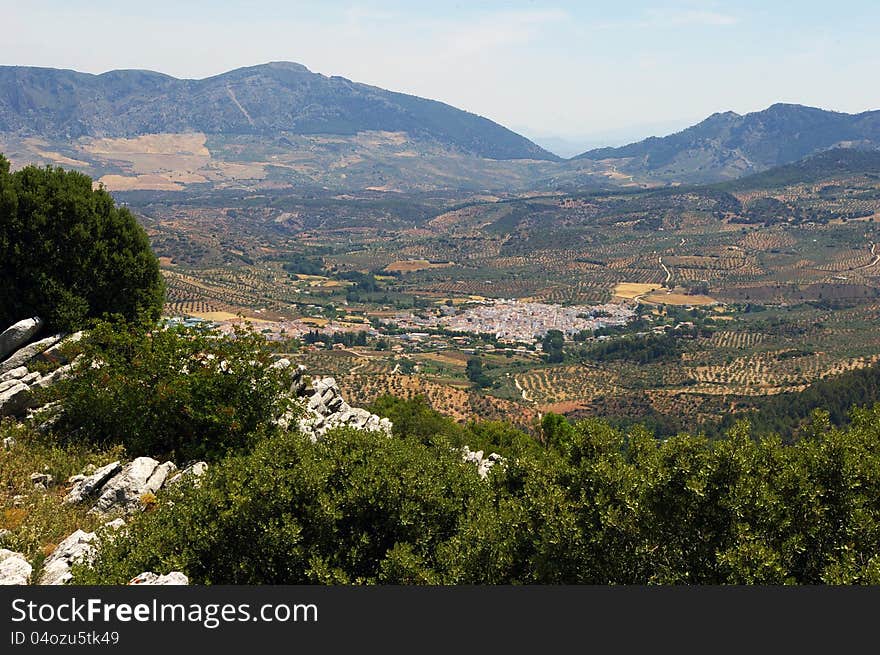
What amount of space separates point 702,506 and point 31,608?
913cm

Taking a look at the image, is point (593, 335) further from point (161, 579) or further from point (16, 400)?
point (161, 579)

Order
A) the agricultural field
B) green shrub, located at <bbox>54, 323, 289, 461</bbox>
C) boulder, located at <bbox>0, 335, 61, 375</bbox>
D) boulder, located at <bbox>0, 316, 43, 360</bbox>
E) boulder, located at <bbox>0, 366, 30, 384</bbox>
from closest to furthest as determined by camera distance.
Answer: green shrub, located at <bbox>54, 323, 289, 461</bbox> < boulder, located at <bbox>0, 366, 30, 384</bbox> < boulder, located at <bbox>0, 335, 61, 375</bbox> < boulder, located at <bbox>0, 316, 43, 360</bbox> < the agricultural field

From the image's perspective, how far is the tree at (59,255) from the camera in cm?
2091

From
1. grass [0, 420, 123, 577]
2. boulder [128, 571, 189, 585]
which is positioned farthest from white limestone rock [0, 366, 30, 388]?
boulder [128, 571, 189, 585]

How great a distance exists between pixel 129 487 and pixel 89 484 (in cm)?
95

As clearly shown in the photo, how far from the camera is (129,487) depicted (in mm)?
14258

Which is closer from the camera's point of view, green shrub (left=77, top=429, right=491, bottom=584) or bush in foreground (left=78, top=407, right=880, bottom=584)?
bush in foreground (left=78, top=407, right=880, bottom=584)

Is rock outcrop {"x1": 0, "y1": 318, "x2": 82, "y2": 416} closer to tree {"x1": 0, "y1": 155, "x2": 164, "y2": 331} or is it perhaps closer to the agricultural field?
tree {"x1": 0, "y1": 155, "x2": 164, "y2": 331}

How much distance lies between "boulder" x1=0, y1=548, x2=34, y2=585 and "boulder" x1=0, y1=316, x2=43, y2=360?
11885mm

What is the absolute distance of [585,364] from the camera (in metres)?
118

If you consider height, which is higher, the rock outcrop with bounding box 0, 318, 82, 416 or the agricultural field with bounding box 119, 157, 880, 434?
the rock outcrop with bounding box 0, 318, 82, 416

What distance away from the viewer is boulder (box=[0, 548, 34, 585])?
960 cm

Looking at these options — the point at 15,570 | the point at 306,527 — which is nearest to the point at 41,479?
the point at 15,570

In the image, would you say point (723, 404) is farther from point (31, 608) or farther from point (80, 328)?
point (31, 608)
